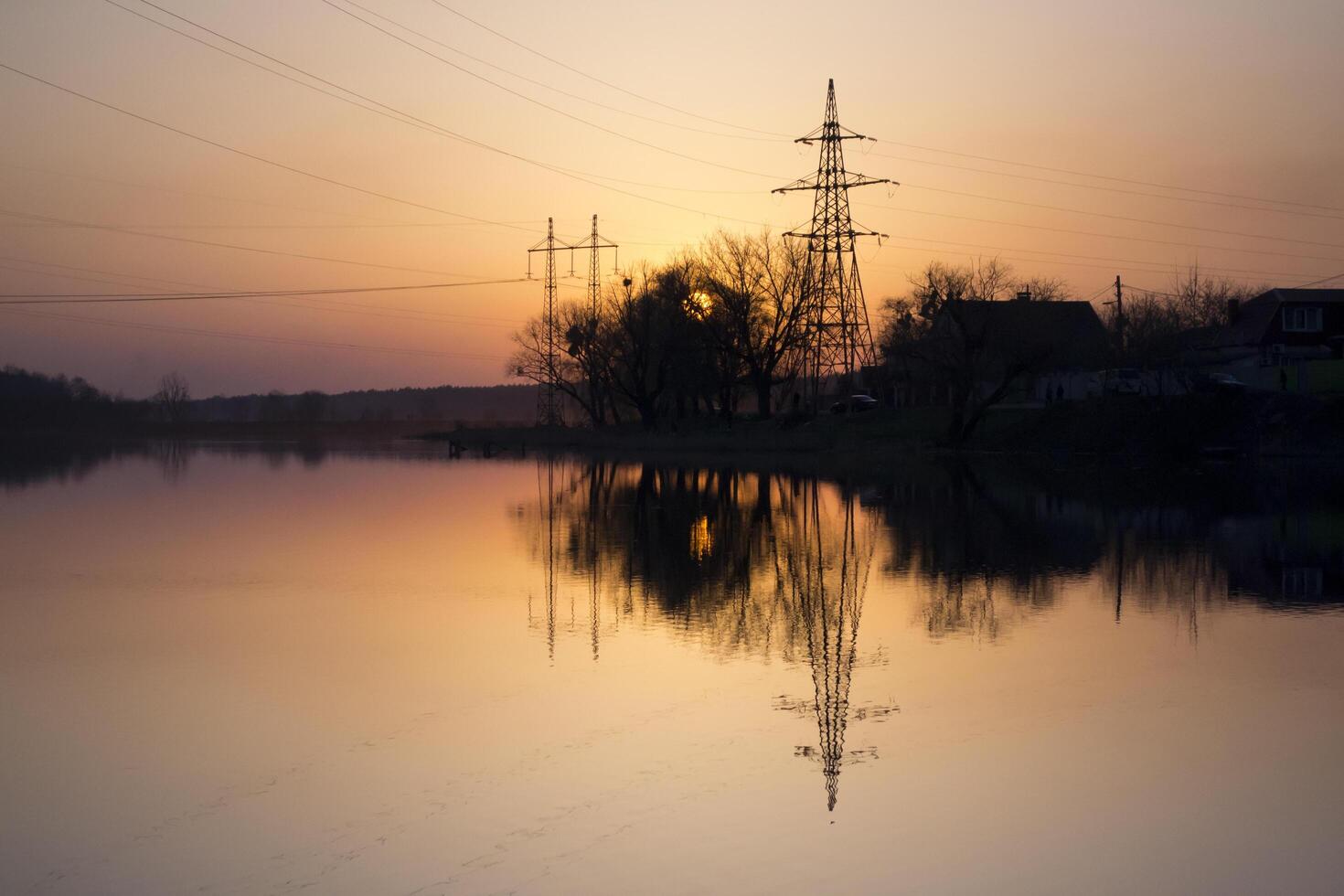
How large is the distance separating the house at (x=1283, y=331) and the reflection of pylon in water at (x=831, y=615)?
54.0m

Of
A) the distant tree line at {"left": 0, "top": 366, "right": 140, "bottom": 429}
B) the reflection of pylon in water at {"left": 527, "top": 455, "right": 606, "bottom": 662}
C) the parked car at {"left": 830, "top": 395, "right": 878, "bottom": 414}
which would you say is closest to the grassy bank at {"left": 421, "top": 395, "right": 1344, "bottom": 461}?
the parked car at {"left": 830, "top": 395, "right": 878, "bottom": 414}

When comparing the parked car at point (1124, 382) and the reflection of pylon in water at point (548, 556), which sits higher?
the parked car at point (1124, 382)

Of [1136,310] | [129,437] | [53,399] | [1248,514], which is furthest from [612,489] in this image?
[53,399]

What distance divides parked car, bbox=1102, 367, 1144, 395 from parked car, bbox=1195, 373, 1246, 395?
13.0 ft

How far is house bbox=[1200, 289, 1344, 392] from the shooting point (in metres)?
72.7

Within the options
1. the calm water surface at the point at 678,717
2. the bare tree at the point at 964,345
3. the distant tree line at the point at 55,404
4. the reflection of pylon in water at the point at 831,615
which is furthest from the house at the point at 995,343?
the distant tree line at the point at 55,404

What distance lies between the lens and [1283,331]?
76.0 metres

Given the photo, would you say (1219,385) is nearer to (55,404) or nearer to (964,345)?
(964,345)

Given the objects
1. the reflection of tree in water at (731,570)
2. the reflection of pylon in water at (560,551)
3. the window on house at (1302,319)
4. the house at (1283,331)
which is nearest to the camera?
the reflection of tree in water at (731,570)

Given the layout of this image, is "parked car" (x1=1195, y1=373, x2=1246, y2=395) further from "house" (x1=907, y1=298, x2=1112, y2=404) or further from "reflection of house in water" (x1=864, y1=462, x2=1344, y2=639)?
"reflection of house in water" (x1=864, y1=462, x2=1344, y2=639)

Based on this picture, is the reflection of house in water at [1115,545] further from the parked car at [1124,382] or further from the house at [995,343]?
the parked car at [1124,382]

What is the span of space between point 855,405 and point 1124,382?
2078 cm

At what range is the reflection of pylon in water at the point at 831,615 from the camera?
9.92m

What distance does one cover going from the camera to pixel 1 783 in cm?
873
